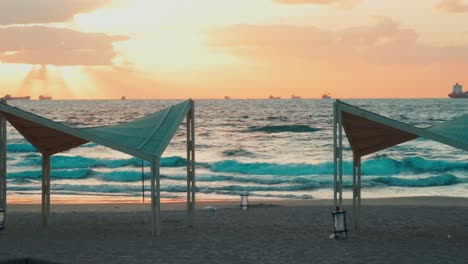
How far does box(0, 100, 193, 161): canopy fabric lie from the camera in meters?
12.6

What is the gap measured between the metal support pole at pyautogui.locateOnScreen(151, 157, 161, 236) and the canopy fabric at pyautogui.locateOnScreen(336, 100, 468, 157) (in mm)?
3028

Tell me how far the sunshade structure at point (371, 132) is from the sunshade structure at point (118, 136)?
109 inches

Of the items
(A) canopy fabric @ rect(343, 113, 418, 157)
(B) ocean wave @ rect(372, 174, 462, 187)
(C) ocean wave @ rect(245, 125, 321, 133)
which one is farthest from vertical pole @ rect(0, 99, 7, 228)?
(C) ocean wave @ rect(245, 125, 321, 133)

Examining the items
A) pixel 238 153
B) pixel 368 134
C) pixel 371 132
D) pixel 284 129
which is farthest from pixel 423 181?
pixel 284 129

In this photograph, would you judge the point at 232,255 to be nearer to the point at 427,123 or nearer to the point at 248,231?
the point at 248,231

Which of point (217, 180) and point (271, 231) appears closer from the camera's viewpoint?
point (271, 231)

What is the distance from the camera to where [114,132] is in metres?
13.4

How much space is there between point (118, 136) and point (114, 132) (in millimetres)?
257

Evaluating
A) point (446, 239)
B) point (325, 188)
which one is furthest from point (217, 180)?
point (446, 239)

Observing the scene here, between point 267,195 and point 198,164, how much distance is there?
15492mm

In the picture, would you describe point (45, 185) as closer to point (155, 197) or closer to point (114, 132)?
point (114, 132)

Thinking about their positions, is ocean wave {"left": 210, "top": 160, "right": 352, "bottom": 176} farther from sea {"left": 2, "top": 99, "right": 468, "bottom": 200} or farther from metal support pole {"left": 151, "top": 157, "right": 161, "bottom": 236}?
metal support pole {"left": 151, "top": 157, "right": 161, "bottom": 236}

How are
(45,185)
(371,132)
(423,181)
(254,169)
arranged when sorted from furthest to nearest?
(254,169) → (423,181) → (45,185) → (371,132)

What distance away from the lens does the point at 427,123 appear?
68.5 m
